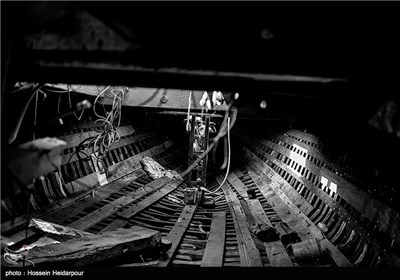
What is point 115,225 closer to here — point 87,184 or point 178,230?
point 178,230

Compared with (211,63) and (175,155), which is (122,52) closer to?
(211,63)

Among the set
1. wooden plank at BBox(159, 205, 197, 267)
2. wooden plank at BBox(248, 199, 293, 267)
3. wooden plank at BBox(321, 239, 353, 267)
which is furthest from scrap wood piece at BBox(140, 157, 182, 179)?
wooden plank at BBox(321, 239, 353, 267)

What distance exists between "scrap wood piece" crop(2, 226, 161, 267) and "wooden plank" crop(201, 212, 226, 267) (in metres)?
0.65

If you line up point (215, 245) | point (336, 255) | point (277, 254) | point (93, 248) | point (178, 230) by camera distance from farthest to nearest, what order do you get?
point (178, 230) → point (215, 245) → point (277, 254) → point (336, 255) → point (93, 248)

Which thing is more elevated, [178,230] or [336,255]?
[336,255]

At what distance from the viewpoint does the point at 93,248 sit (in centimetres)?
302

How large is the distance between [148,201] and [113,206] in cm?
90

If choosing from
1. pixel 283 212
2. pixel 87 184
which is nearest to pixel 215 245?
pixel 283 212

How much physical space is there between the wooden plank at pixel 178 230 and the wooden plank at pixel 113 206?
1.05m

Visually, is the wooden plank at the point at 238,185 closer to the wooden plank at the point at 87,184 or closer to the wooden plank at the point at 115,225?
the wooden plank at the point at 87,184

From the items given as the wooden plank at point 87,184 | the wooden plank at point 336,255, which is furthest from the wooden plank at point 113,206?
the wooden plank at point 336,255

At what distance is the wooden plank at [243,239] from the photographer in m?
3.56

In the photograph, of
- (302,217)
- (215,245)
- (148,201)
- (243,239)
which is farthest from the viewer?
(148,201)

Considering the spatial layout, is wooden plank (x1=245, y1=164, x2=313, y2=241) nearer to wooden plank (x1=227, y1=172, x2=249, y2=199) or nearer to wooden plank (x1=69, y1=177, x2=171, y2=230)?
wooden plank (x1=227, y1=172, x2=249, y2=199)
